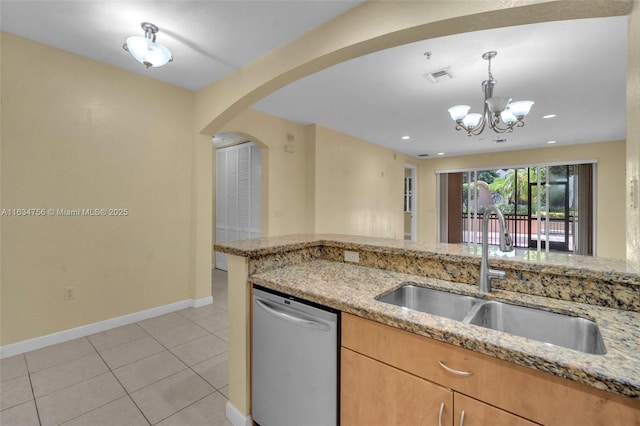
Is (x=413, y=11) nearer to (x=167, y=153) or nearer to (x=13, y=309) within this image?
(x=167, y=153)

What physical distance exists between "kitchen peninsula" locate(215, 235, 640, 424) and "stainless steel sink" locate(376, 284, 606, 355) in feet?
0.11

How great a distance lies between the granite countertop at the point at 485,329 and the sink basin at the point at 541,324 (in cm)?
4

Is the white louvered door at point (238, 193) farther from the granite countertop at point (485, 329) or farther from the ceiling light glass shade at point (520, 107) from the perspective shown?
the ceiling light glass shade at point (520, 107)

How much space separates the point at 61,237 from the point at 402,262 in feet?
9.80

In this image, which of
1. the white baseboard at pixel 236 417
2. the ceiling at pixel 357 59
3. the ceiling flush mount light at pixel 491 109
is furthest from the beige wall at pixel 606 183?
the white baseboard at pixel 236 417

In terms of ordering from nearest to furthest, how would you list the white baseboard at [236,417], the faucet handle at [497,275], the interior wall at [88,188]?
the faucet handle at [497,275] → the white baseboard at [236,417] → the interior wall at [88,188]

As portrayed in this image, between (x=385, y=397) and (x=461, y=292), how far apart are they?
0.59m

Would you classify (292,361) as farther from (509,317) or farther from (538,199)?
(538,199)

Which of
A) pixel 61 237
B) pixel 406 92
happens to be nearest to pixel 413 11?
pixel 406 92

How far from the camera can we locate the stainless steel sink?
1.08 meters

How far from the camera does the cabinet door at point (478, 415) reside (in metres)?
0.83

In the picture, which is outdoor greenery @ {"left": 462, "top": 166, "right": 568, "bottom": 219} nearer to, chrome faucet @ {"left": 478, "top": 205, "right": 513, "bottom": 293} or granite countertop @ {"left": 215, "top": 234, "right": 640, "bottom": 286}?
granite countertop @ {"left": 215, "top": 234, "right": 640, "bottom": 286}

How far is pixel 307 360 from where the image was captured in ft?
4.34

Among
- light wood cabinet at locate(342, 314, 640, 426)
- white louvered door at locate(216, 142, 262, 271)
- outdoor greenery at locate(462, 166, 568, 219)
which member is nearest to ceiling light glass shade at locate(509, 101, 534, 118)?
light wood cabinet at locate(342, 314, 640, 426)
